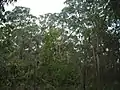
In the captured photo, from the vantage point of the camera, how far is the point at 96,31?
27.5 metres

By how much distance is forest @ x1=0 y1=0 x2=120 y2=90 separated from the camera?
24.8 metres

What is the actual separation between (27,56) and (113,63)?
44.5 ft

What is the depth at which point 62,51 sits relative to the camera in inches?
1277

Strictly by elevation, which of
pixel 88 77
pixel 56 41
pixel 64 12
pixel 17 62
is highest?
pixel 64 12

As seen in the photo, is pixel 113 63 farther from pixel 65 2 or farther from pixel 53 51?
pixel 65 2

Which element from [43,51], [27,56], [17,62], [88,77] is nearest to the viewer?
[88,77]

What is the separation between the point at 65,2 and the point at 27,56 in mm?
8383

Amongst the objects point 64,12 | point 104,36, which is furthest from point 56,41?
point 104,36

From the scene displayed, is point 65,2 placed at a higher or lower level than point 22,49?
higher

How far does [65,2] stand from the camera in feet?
99.3

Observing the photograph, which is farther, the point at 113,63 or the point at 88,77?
the point at 88,77

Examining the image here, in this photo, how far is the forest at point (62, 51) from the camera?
24.8 meters

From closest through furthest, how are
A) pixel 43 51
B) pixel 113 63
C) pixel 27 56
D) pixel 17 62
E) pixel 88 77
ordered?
pixel 113 63
pixel 88 77
pixel 43 51
pixel 17 62
pixel 27 56

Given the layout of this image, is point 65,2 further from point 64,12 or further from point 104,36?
point 104,36
